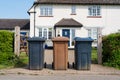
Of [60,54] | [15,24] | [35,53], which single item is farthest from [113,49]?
[15,24]

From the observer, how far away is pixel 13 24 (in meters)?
50.5

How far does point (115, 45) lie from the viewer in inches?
631

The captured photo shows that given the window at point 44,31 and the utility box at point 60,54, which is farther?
the window at point 44,31

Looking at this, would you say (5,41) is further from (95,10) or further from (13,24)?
(13,24)

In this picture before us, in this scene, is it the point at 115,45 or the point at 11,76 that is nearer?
the point at 11,76

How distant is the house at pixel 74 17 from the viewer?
39.4 m

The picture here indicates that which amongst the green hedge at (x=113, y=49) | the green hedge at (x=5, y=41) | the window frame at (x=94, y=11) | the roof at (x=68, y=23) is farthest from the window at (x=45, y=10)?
the green hedge at (x=113, y=49)

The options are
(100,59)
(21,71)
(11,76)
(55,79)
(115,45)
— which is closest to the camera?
(55,79)

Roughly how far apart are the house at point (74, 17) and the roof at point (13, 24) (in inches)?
348

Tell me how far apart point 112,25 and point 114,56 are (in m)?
24.4

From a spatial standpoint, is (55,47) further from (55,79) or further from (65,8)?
(65,8)

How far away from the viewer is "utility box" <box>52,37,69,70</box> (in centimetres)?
1482

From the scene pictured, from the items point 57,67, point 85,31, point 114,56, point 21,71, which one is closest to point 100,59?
point 114,56

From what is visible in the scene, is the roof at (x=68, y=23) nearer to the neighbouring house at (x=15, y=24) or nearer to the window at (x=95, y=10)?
the window at (x=95, y=10)
